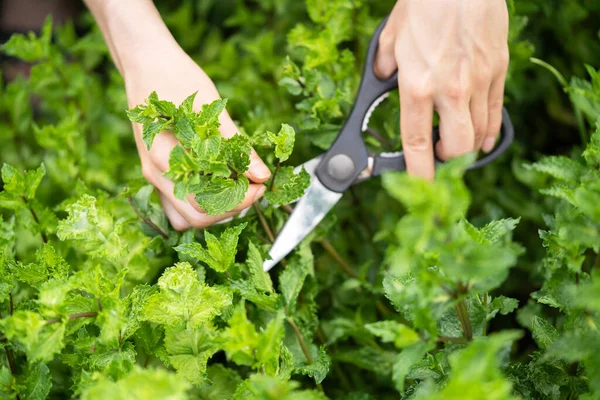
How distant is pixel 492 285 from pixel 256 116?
67 cm

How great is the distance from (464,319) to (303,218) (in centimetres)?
35

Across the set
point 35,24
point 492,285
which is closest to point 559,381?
point 492,285

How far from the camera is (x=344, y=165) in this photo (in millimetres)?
990

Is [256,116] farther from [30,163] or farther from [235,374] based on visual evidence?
[30,163]

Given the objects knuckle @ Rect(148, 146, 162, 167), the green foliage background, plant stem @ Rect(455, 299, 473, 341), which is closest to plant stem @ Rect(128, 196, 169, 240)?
the green foliage background

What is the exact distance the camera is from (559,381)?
2.55 ft

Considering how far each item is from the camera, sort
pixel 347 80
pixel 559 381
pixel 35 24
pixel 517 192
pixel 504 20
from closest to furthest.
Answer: pixel 559 381
pixel 504 20
pixel 347 80
pixel 517 192
pixel 35 24

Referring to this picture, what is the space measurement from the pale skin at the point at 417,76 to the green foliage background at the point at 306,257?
0.25ft

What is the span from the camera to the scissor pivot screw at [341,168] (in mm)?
990

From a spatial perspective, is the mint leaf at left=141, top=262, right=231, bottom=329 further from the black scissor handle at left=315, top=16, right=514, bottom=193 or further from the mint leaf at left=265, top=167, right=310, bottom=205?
the black scissor handle at left=315, top=16, right=514, bottom=193

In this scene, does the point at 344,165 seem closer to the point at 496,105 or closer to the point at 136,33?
the point at 496,105

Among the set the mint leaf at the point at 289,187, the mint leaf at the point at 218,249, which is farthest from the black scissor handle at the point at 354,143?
the mint leaf at the point at 218,249

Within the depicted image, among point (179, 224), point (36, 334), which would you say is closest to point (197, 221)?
point (179, 224)

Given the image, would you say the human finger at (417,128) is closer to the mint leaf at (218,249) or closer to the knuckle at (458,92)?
the knuckle at (458,92)
